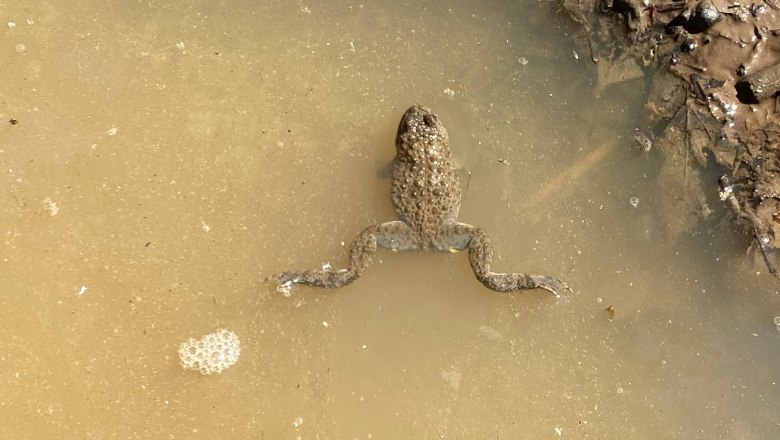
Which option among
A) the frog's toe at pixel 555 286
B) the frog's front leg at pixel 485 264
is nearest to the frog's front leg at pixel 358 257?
the frog's front leg at pixel 485 264

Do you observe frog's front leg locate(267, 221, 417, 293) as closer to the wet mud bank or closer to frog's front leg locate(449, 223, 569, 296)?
frog's front leg locate(449, 223, 569, 296)

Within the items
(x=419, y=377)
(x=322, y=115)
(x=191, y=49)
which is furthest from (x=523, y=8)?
(x=419, y=377)

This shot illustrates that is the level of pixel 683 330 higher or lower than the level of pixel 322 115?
lower

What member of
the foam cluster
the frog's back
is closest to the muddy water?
the foam cluster

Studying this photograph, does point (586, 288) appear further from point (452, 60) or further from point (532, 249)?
point (452, 60)

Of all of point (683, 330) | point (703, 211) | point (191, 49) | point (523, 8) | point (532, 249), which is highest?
point (523, 8)

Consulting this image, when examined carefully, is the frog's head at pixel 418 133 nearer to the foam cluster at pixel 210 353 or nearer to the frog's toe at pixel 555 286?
the frog's toe at pixel 555 286
